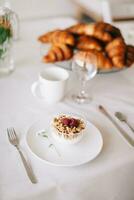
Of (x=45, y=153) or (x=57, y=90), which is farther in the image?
(x=57, y=90)

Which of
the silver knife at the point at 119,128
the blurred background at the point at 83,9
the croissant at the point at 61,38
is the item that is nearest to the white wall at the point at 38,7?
the blurred background at the point at 83,9

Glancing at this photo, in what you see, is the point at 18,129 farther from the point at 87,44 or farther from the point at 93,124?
the point at 87,44

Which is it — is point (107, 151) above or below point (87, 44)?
below

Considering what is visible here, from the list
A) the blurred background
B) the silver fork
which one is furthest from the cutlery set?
the blurred background

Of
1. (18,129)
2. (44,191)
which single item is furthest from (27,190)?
(18,129)

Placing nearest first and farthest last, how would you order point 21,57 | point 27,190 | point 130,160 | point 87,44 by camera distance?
1. point 27,190
2. point 130,160
3. point 87,44
4. point 21,57

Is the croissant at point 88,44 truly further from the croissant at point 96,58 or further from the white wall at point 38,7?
the white wall at point 38,7

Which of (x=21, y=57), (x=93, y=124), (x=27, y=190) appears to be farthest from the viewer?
(x=21, y=57)

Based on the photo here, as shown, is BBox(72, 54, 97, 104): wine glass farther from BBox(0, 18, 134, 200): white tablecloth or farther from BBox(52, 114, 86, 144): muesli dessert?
BBox(52, 114, 86, 144): muesli dessert
